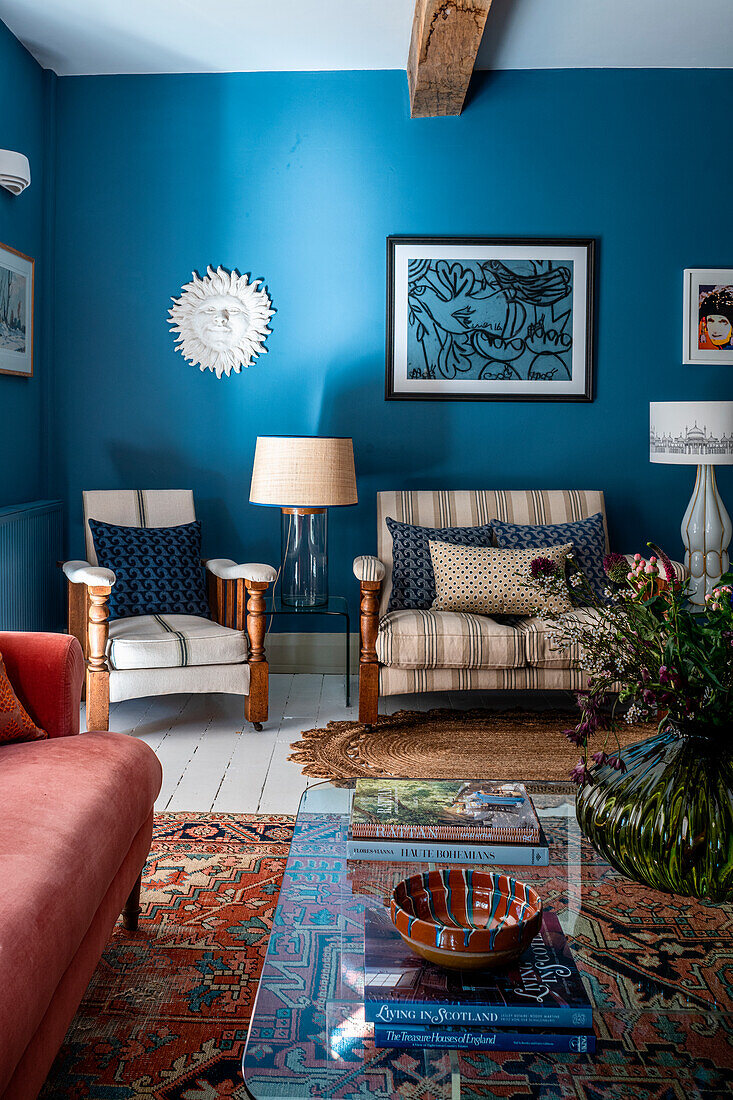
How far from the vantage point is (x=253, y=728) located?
3656mm

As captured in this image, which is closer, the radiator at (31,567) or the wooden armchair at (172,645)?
the wooden armchair at (172,645)

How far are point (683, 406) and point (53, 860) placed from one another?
319 centimetres

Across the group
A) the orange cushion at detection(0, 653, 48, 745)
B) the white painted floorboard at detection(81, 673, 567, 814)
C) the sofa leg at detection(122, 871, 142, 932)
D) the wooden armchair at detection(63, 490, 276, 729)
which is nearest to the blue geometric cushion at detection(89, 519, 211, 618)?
the wooden armchair at detection(63, 490, 276, 729)

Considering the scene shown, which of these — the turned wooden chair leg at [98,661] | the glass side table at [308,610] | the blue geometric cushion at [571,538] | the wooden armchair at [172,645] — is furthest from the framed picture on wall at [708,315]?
the turned wooden chair leg at [98,661]

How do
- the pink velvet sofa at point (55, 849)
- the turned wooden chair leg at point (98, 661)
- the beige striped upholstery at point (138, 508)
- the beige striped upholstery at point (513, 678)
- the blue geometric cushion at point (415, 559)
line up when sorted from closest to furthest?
the pink velvet sofa at point (55, 849) → the turned wooden chair leg at point (98, 661) → the beige striped upholstery at point (513, 678) → the blue geometric cushion at point (415, 559) → the beige striped upholstery at point (138, 508)

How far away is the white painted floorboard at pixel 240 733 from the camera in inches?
115

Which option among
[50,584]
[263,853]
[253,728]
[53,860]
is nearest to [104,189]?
[50,584]

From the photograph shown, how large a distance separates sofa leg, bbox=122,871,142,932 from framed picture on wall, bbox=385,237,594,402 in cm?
284

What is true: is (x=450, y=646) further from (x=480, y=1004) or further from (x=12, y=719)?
(x=480, y=1004)

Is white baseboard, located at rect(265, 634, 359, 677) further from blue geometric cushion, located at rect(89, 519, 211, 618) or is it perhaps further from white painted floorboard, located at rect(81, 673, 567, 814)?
blue geometric cushion, located at rect(89, 519, 211, 618)

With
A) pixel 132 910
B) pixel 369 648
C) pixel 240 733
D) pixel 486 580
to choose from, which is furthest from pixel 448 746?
pixel 132 910

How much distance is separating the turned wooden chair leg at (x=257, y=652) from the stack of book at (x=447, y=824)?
5.37ft

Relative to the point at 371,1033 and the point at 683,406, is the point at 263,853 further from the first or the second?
the point at 683,406

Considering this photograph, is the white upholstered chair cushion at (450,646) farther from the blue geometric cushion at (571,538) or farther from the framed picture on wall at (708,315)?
the framed picture on wall at (708,315)
